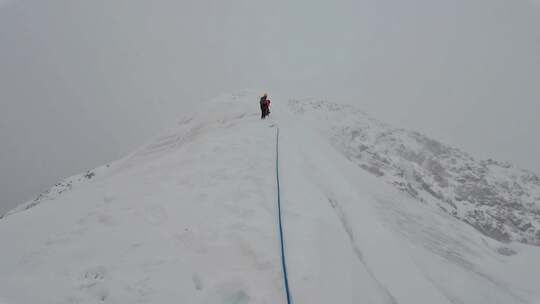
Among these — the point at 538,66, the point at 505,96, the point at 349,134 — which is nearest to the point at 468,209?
the point at 349,134

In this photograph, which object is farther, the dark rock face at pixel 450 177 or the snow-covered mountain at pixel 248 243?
the dark rock face at pixel 450 177

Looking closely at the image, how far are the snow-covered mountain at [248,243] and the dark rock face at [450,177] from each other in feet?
9.02

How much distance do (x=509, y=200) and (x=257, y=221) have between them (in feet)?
58.4

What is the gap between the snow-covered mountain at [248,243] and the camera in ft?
12.9

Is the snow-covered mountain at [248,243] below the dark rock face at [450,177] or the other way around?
the other way around

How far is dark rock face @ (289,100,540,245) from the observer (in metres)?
14.8

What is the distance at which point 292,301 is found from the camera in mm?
3615

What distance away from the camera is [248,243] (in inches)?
188

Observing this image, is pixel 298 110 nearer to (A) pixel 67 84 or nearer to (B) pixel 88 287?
(B) pixel 88 287

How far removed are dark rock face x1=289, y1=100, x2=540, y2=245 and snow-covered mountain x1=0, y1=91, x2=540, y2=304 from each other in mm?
2748

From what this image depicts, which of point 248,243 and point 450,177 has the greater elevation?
point 248,243

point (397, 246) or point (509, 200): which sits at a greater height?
point (397, 246)

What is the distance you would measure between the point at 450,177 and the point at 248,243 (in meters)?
18.4

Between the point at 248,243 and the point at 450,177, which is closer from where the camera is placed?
the point at 248,243
